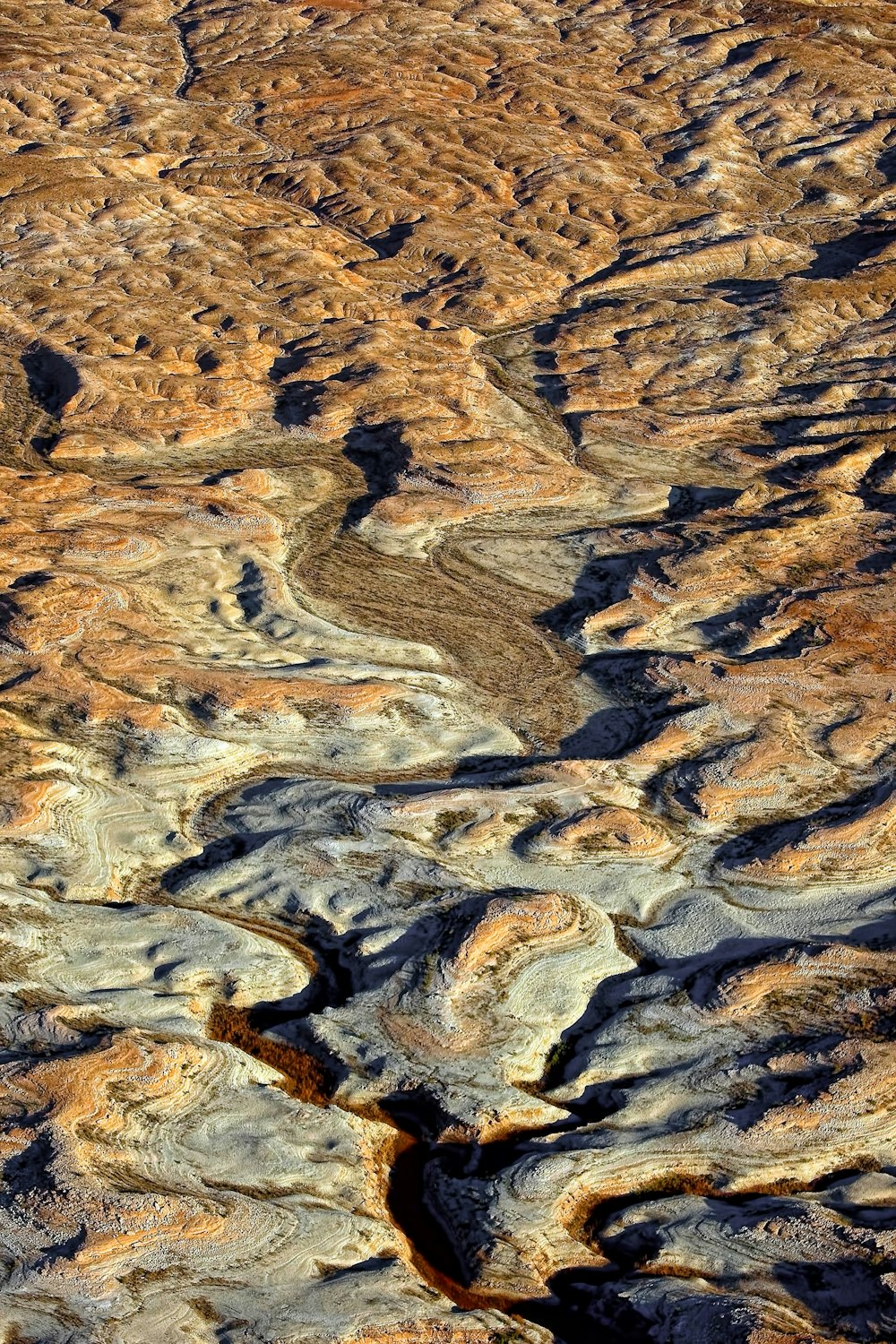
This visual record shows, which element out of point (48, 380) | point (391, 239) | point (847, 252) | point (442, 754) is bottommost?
point (442, 754)

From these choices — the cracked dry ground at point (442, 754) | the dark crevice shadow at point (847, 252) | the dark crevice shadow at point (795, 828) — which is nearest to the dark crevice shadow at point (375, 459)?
the cracked dry ground at point (442, 754)

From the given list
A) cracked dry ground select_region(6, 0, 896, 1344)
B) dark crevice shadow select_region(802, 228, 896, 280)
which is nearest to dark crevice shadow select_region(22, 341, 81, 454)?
cracked dry ground select_region(6, 0, 896, 1344)

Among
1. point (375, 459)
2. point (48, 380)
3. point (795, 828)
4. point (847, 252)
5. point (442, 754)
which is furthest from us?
point (847, 252)

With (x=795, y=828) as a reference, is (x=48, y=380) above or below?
above

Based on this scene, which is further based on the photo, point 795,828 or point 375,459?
point 375,459

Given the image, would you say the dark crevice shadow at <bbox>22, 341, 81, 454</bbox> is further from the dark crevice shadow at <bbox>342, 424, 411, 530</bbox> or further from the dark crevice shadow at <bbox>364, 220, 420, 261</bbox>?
the dark crevice shadow at <bbox>364, 220, 420, 261</bbox>

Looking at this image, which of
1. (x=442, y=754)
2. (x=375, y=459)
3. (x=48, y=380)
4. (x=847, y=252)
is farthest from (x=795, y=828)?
(x=847, y=252)

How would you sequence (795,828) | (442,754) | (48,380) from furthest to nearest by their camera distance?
(48,380), (442,754), (795,828)

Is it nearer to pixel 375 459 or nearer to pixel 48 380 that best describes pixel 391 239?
pixel 48 380
